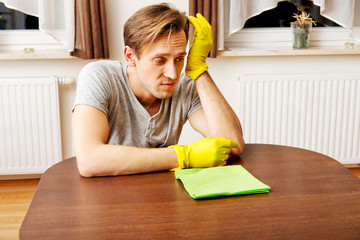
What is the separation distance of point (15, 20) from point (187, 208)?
2.27 meters

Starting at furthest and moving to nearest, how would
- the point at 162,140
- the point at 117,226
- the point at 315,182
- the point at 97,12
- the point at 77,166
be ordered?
the point at 97,12, the point at 162,140, the point at 77,166, the point at 315,182, the point at 117,226

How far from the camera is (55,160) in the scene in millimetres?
2768

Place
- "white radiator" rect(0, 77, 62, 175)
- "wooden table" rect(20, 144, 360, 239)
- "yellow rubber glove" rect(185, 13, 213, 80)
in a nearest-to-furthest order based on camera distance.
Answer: "wooden table" rect(20, 144, 360, 239)
"yellow rubber glove" rect(185, 13, 213, 80)
"white radiator" rect(0, 77, 62, 175)

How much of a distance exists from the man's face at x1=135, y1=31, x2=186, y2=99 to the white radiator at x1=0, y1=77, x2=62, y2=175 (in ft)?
4.60

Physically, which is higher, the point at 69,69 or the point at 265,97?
the point at 69,69

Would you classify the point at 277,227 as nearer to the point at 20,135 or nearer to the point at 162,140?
the point at 162,140

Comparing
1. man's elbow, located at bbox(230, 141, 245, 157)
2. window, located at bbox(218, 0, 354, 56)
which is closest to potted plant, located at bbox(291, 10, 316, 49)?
window, located at bbox(218, 0, 354, 56)

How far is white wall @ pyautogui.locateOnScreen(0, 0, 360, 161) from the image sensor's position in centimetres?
272

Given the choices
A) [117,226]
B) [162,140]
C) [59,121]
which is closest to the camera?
[117,226]

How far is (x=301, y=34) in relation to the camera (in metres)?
2.82

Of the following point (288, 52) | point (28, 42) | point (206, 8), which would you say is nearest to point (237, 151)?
point (206, 8)

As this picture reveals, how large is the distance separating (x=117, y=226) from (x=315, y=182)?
579 millimetres

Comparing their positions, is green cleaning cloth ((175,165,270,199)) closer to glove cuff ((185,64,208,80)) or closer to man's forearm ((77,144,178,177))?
man's forearm ((77,144,178,177))

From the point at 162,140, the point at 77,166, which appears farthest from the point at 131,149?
the point at 162,140
